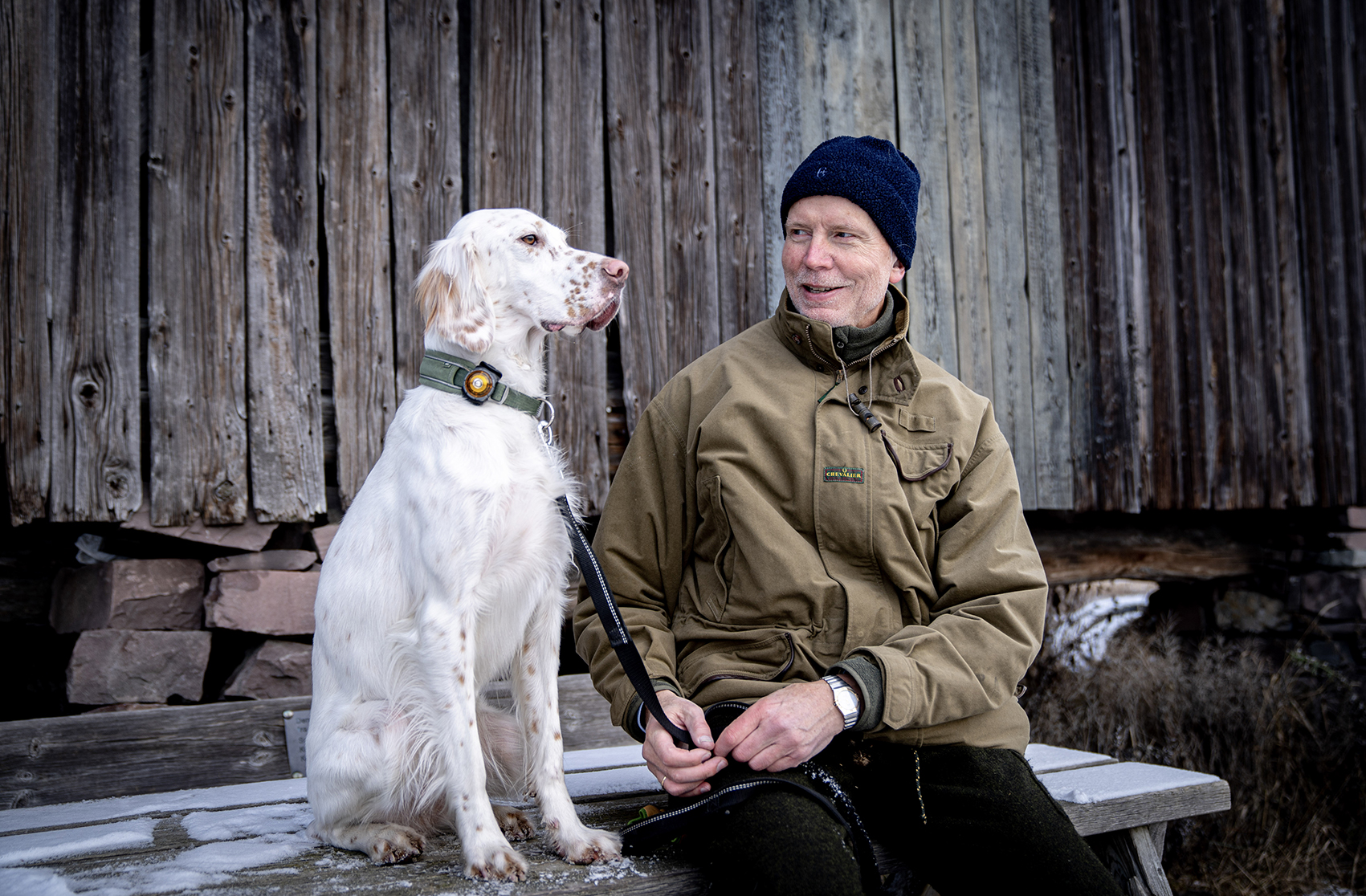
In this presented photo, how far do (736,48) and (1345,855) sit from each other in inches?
171

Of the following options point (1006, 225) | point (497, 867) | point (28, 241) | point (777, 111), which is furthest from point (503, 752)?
point (1006, 225)

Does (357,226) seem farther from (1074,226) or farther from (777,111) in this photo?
(1074,226)

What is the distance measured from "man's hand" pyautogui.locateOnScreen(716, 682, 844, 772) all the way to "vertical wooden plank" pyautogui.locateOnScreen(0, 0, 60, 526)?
241cm

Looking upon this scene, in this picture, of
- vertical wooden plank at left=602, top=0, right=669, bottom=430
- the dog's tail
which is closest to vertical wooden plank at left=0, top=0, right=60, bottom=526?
the dog's tail

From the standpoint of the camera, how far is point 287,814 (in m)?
2.22

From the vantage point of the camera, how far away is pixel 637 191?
3.91 meters

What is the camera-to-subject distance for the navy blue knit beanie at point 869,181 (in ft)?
7.17

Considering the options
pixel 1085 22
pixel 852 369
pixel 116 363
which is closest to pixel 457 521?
pixel 852 369

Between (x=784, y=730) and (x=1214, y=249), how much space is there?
16.2 ft

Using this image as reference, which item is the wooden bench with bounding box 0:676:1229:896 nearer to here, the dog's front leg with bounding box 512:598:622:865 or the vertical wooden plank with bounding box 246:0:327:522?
the dog's front leg with bounding box 512:598:622:865

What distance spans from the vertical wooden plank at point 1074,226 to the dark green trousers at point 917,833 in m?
3.35

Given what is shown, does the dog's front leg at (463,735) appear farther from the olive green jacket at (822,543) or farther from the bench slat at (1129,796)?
the bench slat at (1129,796)

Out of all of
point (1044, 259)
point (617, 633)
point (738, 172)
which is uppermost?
point (738, 172)

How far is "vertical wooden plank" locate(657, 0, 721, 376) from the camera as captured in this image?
397 centimetres
